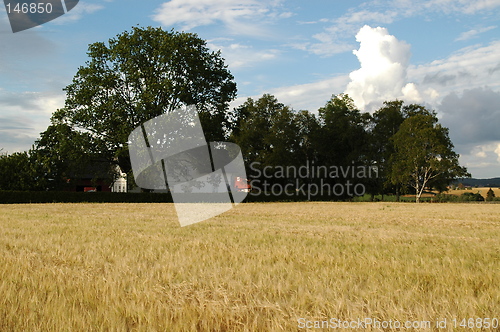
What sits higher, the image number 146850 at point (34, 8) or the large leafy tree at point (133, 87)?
the large leafy tree at point (133, 87)

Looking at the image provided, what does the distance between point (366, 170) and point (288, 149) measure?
1399 centimetres

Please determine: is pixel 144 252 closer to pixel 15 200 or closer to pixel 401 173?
pixel 15 200

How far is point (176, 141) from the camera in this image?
123 ft

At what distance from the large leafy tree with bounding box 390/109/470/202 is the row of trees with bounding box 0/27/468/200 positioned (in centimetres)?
A: 14

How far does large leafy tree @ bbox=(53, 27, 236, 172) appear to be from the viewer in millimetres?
38219

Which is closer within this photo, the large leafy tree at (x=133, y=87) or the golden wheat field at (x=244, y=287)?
the golden wheat field at (x=244, y=287)

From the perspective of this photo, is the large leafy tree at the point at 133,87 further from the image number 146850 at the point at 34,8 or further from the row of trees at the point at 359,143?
the image number 146850 at the point at 34,8

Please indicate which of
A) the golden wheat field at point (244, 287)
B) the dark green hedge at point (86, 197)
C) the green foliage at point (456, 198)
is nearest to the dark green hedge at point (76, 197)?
the dark green hedge at point (86, 197)

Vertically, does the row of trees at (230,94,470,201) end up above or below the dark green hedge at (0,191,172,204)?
above
